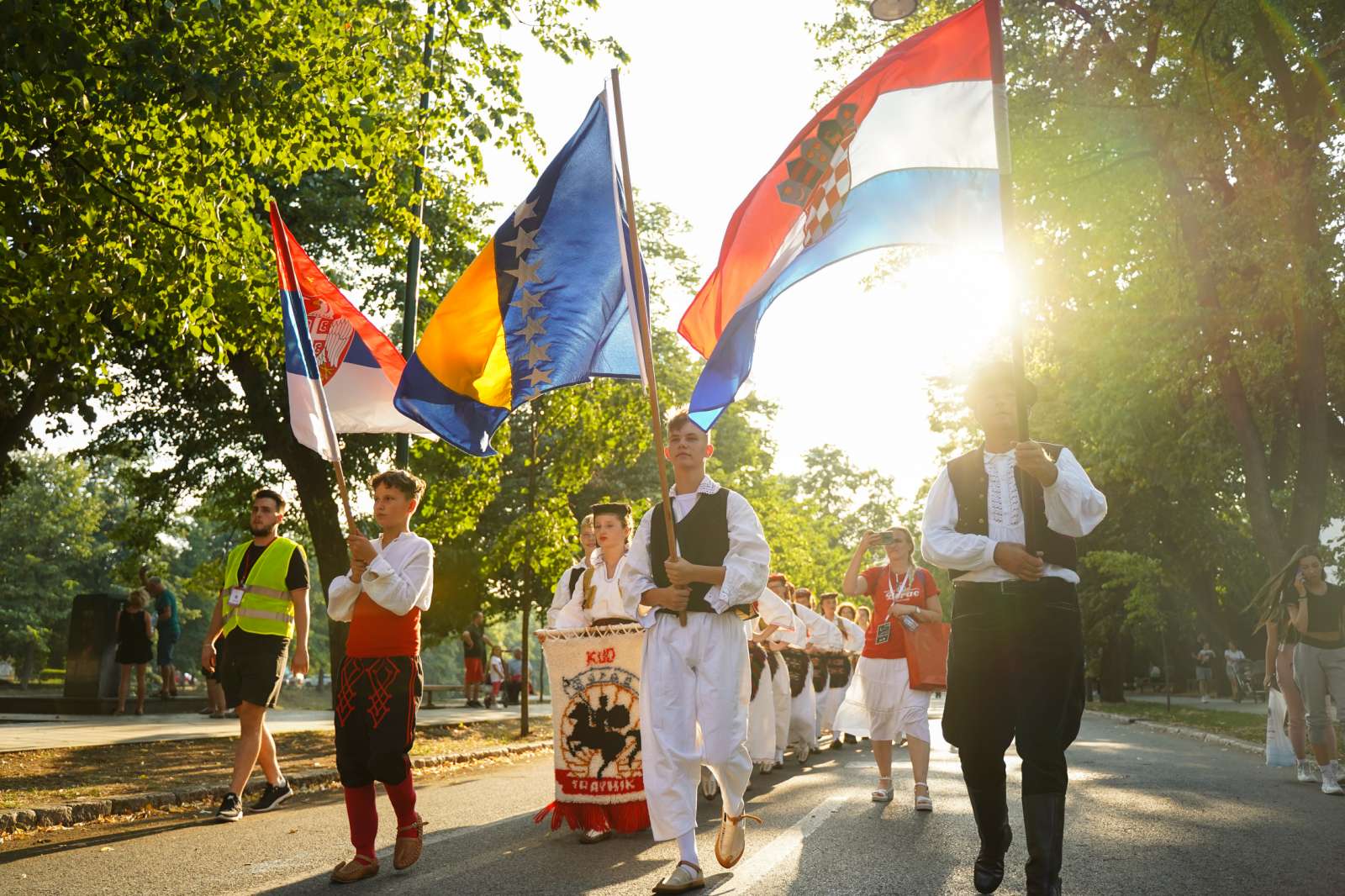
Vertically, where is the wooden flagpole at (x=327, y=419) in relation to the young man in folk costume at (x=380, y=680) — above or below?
above

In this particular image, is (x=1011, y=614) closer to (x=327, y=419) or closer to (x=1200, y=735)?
(x=327, y=419)

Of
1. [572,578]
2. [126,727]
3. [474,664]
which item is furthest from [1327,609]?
[474,664]

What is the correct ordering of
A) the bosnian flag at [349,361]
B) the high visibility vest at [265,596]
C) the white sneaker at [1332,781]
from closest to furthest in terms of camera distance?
1. the bosnian flag at [349,361]
2. the high visibility vest at [265,596]
3. the white sneaker at [1332,781]

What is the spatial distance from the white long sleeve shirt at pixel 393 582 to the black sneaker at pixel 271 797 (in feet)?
11.2

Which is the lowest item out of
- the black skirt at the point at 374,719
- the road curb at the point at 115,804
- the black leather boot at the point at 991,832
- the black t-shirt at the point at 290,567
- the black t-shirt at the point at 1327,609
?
the road curb at the point at 115,804

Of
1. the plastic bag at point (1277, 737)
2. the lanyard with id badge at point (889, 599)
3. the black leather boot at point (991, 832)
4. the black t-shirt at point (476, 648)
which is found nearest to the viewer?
the black leather boot at point (991, 832)

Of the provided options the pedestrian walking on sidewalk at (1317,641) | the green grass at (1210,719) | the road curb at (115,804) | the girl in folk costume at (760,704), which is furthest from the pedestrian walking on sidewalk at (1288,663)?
the road curb at (115,804)

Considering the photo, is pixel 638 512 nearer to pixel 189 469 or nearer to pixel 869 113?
pixel 189 469

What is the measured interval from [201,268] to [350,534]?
22.1 feet

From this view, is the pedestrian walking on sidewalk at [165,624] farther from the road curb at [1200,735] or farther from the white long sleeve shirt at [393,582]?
the road curb at [1200,735]

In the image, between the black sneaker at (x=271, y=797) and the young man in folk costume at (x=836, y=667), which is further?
the young man in folk costume at (x=836, y=667)

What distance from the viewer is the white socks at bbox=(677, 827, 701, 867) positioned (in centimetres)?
598

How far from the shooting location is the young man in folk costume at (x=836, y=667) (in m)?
17.9

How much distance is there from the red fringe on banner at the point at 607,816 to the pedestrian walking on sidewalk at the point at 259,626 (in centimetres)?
211
